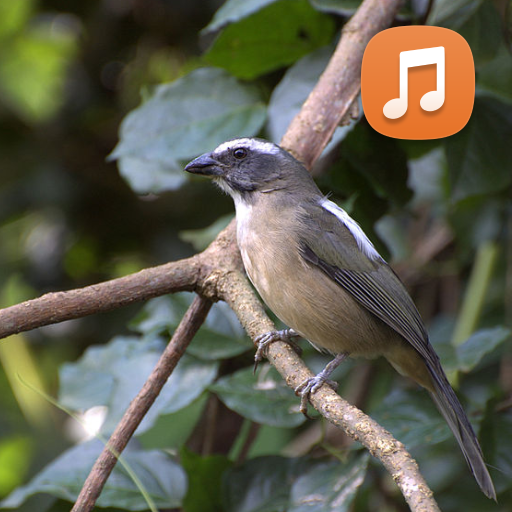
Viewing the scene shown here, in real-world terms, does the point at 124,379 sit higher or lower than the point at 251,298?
lower

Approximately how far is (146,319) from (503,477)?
144 cm

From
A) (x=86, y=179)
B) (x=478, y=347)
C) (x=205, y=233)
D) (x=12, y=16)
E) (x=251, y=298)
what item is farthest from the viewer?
(x=86, y=179)

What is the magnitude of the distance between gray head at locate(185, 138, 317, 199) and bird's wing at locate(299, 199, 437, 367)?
0.68 feet

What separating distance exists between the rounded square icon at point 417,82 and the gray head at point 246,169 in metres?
0.40

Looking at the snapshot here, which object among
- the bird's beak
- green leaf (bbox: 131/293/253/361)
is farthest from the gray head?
green leaf (bbox: 131/293/253/361)

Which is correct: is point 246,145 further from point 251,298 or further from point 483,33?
point 483,33

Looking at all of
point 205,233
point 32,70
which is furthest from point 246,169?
point 32,70

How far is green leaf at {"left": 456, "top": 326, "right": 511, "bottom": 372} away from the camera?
241 centimetres

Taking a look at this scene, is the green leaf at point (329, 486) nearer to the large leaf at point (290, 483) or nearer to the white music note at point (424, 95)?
the large leaf at point (290, 483)

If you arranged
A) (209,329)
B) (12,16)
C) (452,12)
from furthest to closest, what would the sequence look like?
(12,16), (452,12), (209,329)

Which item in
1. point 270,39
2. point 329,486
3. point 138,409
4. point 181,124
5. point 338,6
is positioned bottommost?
point 329,486

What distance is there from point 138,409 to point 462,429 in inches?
40.4

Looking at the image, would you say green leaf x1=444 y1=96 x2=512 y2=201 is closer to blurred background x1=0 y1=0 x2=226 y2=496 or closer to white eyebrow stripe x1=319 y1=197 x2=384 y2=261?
white eyebrow stripe x1=319 y1=197 x2=384 y2=261

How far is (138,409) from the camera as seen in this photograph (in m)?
2.00
